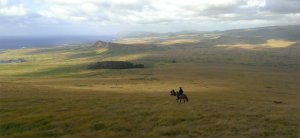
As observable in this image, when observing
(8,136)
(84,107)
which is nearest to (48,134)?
(8,136)

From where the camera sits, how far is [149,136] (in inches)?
958

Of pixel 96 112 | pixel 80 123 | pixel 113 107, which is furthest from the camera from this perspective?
pixel 113 107

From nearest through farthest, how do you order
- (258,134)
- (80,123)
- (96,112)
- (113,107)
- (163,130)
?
1. (258,134)
2. (163,130)
3. (80,123)
4. (96,112)
5. (113,107)

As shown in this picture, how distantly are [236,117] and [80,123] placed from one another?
12.6 m

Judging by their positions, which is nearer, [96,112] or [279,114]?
[279,114]

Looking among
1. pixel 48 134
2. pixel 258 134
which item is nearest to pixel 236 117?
pixel 258 134

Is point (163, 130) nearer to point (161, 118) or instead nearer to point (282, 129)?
point (161, 118)

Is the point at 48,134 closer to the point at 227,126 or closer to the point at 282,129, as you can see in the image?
the point at 227,126

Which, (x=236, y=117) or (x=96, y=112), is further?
(x=96, y=112)

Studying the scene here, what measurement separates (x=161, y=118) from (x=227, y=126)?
5808mm

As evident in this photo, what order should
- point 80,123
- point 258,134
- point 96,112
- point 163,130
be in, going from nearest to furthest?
point 258,134, point 163,130, point 80,123, point 96,112

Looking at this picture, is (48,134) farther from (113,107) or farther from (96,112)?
(113,107)

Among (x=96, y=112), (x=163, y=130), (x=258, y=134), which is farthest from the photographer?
(x=96, y=112)

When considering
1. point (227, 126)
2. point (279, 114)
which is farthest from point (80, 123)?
point (279, 114)
